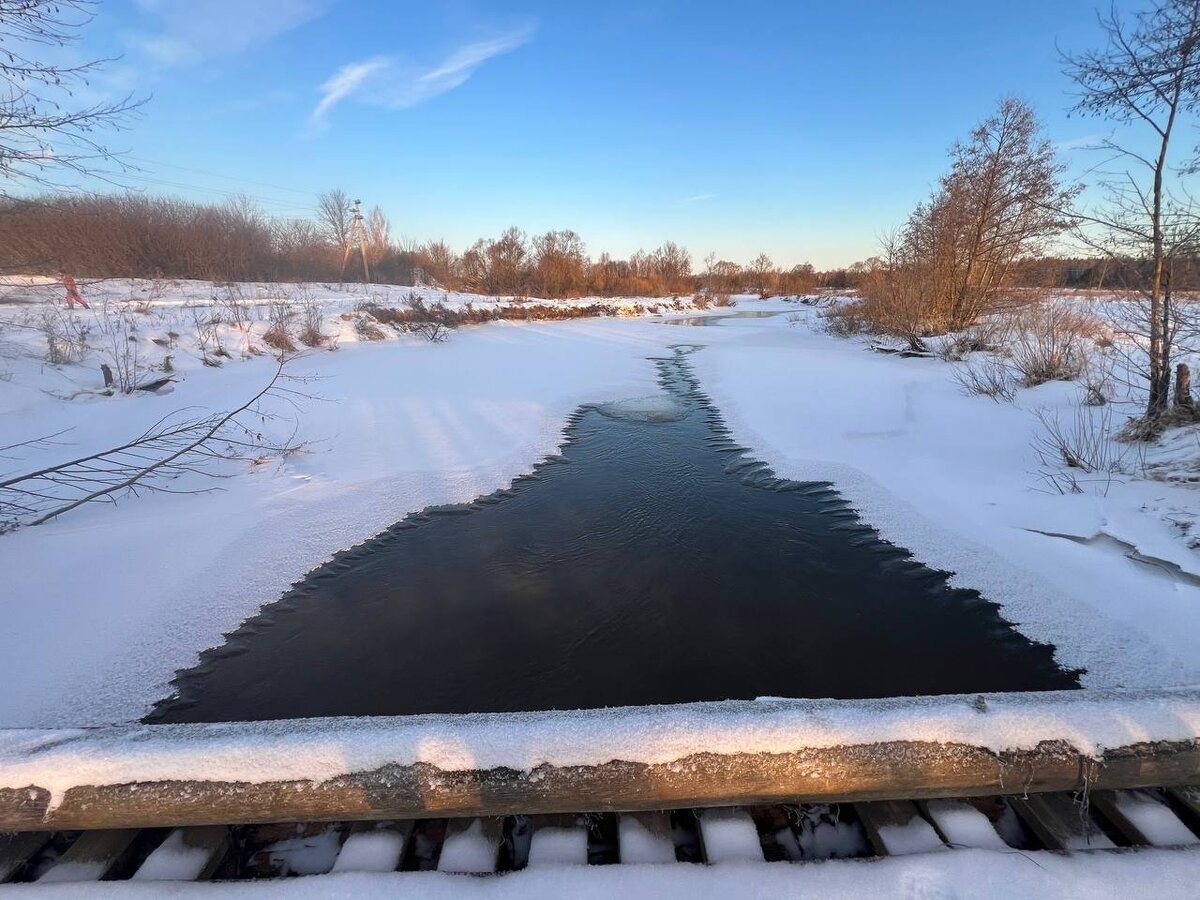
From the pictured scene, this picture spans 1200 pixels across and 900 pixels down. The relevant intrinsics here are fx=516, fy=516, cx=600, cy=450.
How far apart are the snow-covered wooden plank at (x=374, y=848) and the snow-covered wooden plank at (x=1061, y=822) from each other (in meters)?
1.99

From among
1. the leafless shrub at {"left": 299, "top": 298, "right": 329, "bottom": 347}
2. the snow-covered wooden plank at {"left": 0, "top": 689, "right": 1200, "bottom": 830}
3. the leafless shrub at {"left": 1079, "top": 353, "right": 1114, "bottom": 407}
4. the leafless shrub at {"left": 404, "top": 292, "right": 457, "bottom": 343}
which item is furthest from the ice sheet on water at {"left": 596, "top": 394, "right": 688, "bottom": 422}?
the leafless shrub at {"left": 404, "top": 292, "right": 457, "bottom": 343}

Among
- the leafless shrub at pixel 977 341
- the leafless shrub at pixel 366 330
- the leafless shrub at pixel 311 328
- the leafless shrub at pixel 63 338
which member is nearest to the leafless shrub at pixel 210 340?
the leafless shrub at pixel 63 338

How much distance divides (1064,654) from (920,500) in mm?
2245

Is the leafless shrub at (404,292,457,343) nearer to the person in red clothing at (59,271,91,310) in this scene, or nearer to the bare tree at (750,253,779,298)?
the person in red clothing at (59,271,91,310)

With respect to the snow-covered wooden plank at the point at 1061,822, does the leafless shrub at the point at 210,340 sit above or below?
above

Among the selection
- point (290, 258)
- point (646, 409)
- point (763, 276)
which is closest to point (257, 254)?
point (290, 258)

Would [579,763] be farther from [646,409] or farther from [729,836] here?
[646,409]

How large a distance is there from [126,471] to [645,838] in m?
6.19

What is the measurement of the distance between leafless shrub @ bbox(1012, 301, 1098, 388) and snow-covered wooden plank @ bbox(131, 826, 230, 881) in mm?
10452

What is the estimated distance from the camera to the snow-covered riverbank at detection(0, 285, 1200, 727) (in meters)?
3.02

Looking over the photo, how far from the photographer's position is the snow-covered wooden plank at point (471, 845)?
5.01 ft

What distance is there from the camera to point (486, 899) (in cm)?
141

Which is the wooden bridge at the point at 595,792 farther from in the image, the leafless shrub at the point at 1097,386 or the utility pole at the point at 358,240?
the utility pole at the point at 358,240

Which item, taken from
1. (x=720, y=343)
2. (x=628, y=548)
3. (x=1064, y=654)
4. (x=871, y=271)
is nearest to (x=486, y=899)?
(x=628, y=548)
